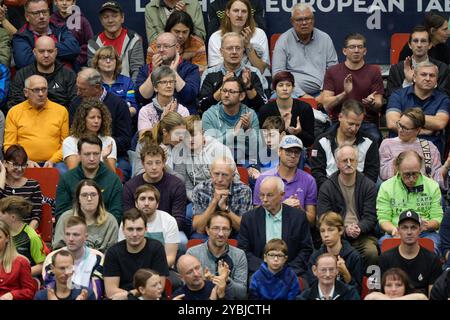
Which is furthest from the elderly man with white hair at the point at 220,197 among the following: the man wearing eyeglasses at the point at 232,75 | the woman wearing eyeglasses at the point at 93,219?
the man wearing eyeglasses at the point at 232,75

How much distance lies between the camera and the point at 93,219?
1320 centimetres

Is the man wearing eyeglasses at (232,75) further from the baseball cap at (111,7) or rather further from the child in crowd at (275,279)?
the child in crowd at (275,279)

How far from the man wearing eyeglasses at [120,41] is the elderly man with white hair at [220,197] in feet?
9.40

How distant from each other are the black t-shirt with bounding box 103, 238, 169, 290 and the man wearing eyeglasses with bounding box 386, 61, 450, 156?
11.7 feet

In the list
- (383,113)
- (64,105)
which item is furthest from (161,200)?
(383,113)

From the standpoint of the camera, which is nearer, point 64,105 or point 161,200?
point 161,200

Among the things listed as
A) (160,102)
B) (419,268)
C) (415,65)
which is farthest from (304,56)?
(419,268)

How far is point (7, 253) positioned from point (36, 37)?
160 inches

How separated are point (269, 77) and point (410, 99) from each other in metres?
1.86

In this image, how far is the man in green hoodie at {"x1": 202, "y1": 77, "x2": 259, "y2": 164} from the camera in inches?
577

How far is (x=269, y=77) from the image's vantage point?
1625 centimetres

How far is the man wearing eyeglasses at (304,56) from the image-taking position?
1612 cm

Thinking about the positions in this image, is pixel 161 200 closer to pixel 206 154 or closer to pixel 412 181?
pixel 206 154

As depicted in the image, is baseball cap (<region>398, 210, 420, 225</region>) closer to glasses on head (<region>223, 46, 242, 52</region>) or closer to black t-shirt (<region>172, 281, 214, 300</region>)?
black t-shirt (<region>172, 281, 214, 300</region>)
